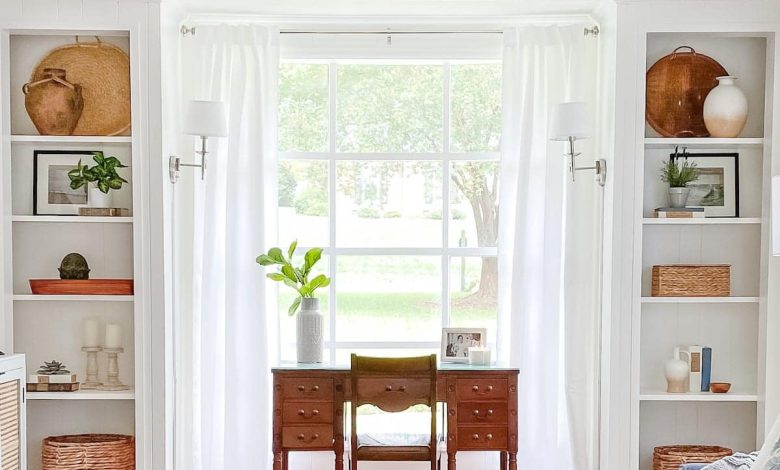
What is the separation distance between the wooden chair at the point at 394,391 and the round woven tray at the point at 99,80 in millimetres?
1686

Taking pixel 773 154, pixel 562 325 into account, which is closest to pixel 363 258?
pixel 562 325

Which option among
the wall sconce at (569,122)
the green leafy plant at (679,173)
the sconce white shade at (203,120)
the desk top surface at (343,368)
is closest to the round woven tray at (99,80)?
the sconce white shade at (203,120)

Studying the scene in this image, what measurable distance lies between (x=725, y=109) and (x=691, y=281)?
0.84 metres

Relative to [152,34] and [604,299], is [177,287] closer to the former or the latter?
[152,34]

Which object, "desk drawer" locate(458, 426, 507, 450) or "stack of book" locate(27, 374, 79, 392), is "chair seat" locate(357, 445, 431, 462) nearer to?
"desk drawer" locate(458, 426, 507, 450)

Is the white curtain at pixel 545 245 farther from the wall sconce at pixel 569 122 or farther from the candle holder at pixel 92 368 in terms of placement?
the candle holder at pixel 92 368

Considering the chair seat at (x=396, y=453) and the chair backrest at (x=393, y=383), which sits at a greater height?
the chair backrest at (x=393, y=383)

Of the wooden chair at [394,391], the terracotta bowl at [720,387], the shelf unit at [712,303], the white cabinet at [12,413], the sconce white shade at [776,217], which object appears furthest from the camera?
the shelf unit at [712,303]

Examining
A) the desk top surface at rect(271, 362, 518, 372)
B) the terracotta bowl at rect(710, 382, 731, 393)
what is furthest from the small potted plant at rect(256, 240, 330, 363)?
the terracotta bowl at rect(710, 382, 731, 393)

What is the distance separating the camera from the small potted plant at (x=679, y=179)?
13.8ft

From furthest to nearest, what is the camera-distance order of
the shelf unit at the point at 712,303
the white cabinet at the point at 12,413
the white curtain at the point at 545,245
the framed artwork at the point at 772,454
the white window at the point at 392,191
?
the white window at the point at 392,191
the white curtain at the point at 545,245
the shelf unit at the point at 712,303
the white cabinet at the point at 12,413
the framed artwork at the point at 772,454

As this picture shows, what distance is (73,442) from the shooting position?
4.25m

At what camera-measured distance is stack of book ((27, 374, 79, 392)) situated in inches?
163

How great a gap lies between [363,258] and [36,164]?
5.75 ft
